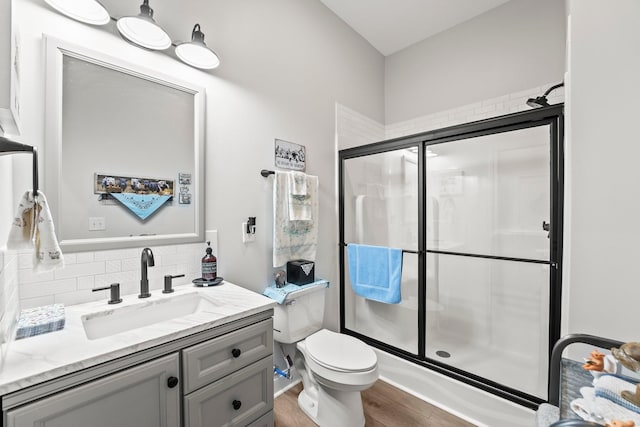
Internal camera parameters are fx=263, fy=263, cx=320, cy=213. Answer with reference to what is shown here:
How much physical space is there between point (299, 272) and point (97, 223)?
114 centimetres

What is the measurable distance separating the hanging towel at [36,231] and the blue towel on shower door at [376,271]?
69.0 inches

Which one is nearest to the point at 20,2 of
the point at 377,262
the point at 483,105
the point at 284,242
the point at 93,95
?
the point at 93,95

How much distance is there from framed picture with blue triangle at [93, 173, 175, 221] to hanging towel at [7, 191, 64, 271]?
1.33 ft

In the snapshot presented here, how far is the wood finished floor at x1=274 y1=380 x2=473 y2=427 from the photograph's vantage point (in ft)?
5.24

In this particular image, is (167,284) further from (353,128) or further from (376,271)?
(353,128)

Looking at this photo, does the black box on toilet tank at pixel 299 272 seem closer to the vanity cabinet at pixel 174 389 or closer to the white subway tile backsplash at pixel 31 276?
the vanity cabinet at pixel 174 389

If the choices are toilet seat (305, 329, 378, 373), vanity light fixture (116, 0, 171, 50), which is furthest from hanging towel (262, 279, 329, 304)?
Result: vanity light fixture (116, 0, 171, 50)

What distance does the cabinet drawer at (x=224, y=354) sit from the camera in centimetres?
94

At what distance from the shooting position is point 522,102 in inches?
81.5

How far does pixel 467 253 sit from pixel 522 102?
133cm

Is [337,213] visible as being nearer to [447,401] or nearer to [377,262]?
[377,262]

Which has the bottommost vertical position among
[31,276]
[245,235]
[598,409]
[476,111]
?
[598,409]

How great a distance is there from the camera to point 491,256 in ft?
5.48

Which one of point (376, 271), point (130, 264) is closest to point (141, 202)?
point (130, 264)
